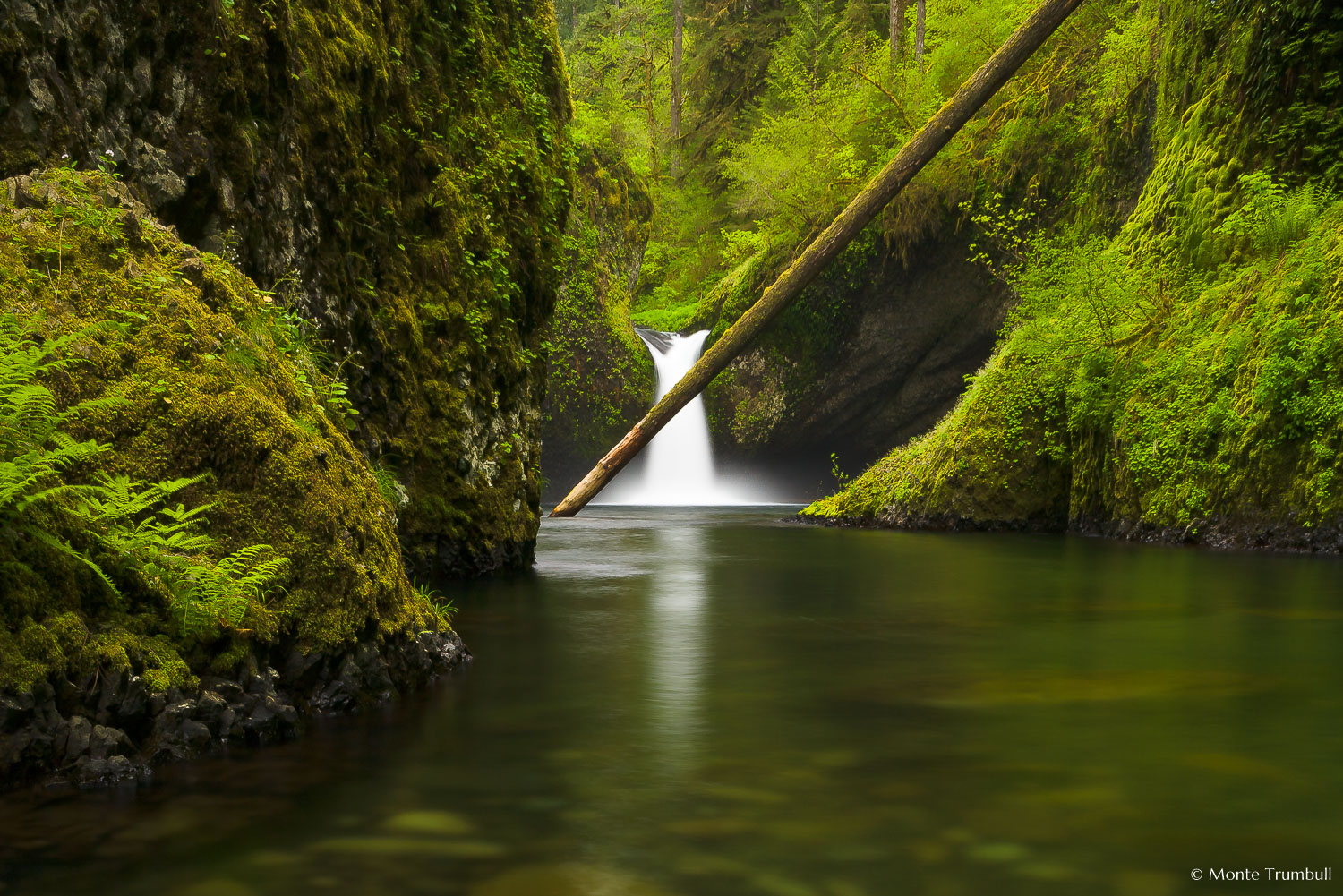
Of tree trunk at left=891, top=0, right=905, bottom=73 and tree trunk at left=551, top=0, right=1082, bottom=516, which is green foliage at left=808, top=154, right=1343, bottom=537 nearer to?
tree trunk at left=551, top=0, right=1082, bottom=516

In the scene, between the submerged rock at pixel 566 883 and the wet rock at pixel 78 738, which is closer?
the submerged rock at pixel 566 883

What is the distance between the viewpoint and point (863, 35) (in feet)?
97.1

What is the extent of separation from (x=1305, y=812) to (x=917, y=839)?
4.34ft

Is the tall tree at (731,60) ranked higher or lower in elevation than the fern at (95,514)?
higher

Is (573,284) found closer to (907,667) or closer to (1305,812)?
(907,667)

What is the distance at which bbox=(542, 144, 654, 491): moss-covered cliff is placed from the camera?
27969 millimetres

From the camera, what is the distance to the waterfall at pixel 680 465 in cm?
2873

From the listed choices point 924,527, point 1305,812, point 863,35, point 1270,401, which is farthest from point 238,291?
point 863,35

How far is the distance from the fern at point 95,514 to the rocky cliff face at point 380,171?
1.89 meters

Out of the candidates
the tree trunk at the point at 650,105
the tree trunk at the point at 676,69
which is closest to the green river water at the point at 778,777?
the tree trunk at the point at 650,105

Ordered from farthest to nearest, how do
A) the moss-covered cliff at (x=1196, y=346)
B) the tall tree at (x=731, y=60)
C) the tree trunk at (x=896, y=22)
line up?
the tall tree at (x=731, y=60) → the tree trunk at (x=896, y=22) → the moss-covered cliff at (x=1196, y=346)

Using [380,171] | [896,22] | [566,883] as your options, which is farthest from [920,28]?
[566,883]
